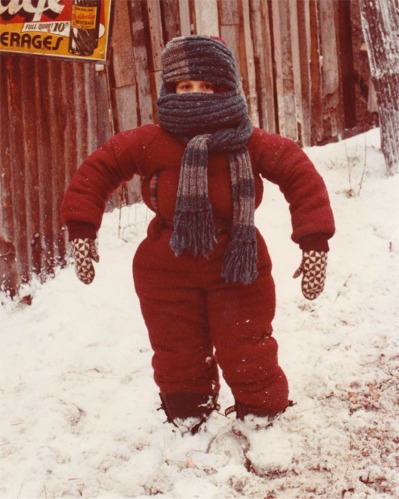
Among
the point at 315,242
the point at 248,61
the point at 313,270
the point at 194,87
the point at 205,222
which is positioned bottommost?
the point at 313,270

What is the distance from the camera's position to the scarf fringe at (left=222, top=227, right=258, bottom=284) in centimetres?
230

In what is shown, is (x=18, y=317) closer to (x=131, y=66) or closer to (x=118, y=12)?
Answer: (x=131, y=66)

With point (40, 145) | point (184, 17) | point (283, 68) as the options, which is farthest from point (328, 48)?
point (40, 145)

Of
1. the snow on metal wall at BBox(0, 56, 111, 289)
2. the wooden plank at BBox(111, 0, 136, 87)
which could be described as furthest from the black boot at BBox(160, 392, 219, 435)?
the wooden plank at BBox(111, 0, 136, 87)

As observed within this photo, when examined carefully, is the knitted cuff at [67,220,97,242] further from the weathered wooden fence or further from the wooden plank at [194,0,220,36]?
the wooden plank at [194,0,220,36]

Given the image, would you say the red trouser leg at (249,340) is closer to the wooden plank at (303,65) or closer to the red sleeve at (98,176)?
the red sleeve at (98,176)

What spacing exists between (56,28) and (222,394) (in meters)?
2.47

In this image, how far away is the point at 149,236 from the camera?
2496mm

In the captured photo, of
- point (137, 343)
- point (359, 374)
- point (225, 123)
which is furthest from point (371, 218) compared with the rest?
point (225, 123)

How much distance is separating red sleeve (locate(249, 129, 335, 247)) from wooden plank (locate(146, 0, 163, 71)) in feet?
7.60

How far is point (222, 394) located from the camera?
293 cm

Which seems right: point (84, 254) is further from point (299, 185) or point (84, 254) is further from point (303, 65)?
point (303, 65)

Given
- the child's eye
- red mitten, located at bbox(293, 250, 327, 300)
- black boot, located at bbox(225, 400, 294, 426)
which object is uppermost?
the child's eye

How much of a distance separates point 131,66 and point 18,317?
1992mm
